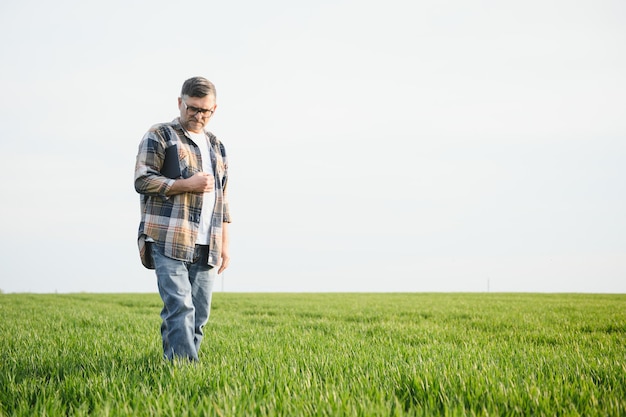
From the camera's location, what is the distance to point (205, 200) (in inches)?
181

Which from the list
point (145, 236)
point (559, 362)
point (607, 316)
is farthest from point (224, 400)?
point (607, 316)

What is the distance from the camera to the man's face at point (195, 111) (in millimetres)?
4412

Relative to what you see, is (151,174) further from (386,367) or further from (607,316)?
(607,316)

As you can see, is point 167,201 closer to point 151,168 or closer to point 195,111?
point 151,168

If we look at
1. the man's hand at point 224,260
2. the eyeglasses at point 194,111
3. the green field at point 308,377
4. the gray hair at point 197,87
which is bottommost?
the green field at point 308,377

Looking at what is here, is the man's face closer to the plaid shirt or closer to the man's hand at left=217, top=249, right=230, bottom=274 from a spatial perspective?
the plaid shirt

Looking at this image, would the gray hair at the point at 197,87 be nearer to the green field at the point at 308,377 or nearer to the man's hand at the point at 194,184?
the man's hand at the point at 194,184

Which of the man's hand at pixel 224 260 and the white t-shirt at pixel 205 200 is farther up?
the white t-shirt at pixel 205 200

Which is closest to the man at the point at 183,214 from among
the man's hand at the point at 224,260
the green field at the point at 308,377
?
the man's hand at the point at 224,260

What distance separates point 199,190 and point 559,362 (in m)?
3.71

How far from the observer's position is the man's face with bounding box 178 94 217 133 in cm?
441

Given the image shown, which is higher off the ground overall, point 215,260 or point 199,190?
point 199,190

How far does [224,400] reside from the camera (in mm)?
2711

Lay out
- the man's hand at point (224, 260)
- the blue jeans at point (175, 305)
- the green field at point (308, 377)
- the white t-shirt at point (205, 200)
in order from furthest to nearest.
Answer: the man's hand at point (224, 260), the white t-shirt at point (205, 200), the blue jeans at point (175, 305), the green field at point (308, 377)
